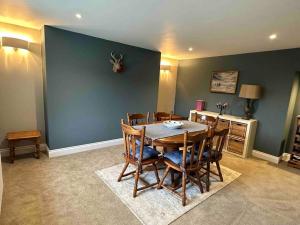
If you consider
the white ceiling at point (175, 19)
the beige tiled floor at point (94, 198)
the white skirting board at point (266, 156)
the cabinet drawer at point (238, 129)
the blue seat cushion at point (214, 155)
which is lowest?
the beige tiled floor at point (94, 198)

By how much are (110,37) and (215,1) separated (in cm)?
221

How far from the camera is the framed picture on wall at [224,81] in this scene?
4.23 metres

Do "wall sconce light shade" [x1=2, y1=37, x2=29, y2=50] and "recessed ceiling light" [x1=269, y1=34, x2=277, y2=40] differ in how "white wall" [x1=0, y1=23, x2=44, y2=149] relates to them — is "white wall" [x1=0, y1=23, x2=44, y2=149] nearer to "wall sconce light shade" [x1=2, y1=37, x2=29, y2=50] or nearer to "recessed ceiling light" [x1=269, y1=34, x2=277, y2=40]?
"wall sconce light shade" [x1=2, y1=37, x2=29, y2=50]

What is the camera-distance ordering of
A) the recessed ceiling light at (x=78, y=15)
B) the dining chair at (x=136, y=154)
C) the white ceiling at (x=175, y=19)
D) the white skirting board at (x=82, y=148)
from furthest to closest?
the white skirting board at (x=82, y=148), the recessed ceiling light at (x=78, y=15), the dining chair at (x=136, y=154), the white ceiling at (x=175, y=19)

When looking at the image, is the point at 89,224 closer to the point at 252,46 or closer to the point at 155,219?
the point at 155,219

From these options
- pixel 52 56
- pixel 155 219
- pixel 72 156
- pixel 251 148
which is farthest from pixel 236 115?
pixel 52 56

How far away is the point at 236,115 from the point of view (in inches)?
168

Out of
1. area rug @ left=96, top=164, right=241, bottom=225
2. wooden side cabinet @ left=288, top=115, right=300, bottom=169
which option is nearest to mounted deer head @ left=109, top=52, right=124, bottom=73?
area rug @ left=96, top=164, right=241, bottom=225

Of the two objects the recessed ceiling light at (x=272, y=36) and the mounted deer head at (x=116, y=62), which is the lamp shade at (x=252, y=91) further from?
the mounted deer head at (x=116, y=62)

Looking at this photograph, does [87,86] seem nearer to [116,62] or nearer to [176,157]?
[116,62]

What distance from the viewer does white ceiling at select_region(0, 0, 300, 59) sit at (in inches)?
73.5

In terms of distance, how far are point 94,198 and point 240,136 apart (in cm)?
320

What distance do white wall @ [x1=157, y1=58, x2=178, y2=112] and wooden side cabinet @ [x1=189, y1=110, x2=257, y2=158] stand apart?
197 cm

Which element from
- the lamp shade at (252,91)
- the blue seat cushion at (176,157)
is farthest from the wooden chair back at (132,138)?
the lamp shade at (252,91)
